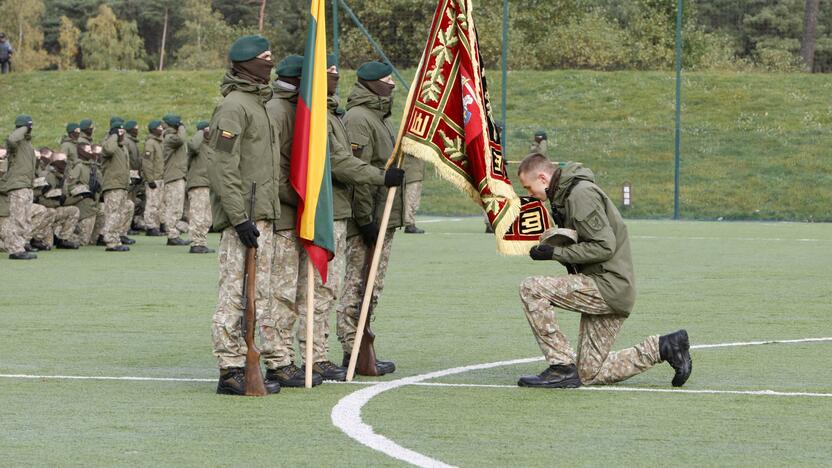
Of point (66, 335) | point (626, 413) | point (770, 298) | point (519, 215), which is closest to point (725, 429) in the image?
point (626, 413)

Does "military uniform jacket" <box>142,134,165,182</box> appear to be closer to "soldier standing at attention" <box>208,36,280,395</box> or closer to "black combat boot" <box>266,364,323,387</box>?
"black combat boot" <box>266,364,323,387</box>

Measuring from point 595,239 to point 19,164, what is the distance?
14.0 m

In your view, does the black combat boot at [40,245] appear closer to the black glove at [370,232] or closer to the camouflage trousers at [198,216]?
the camouflage trousers at [198,216]

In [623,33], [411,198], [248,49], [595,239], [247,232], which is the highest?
[248,49]

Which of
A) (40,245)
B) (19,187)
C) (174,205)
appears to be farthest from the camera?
(174,205)

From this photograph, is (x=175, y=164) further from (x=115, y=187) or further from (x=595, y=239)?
(x=595, y=239)

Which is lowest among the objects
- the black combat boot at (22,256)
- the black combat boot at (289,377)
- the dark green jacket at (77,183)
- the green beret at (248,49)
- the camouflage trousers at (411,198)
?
the black combat boot at (22,256)

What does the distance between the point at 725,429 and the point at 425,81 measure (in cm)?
343

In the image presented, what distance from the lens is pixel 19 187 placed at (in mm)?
21438

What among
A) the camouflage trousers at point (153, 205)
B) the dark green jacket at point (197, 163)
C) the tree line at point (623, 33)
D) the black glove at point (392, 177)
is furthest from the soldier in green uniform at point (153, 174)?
the black glove at point (392, 177)

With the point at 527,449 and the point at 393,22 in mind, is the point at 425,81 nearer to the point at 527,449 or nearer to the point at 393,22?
the point at 527,449

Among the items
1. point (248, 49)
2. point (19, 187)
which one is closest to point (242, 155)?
point (248, 49)

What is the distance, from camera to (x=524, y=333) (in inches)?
490

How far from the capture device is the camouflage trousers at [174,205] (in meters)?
23.9
